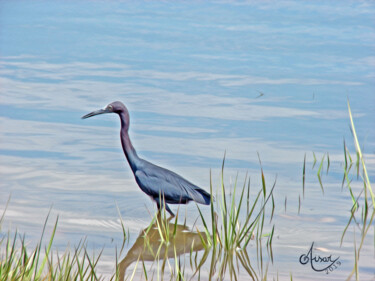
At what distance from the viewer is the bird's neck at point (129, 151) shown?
6.67 m

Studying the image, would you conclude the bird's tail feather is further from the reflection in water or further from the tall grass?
the reflection in water

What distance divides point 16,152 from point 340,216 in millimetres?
3238

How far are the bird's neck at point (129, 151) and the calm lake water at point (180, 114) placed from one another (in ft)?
1.02

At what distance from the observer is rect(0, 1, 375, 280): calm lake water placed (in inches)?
245

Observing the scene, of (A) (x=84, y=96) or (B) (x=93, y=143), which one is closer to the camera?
(B) (x=93, y=143)

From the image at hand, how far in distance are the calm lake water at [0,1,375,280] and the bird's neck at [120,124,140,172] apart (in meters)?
0.31

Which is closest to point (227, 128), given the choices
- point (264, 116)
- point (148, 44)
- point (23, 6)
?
point (264, 116)

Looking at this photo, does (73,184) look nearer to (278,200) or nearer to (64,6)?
(278,200)

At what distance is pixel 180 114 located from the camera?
9.60 meters

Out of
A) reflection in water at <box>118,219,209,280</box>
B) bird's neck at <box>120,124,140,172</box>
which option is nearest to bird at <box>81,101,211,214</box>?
bird's neck at <box>120,124,140,172</box>

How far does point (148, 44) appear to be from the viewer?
1376 cm

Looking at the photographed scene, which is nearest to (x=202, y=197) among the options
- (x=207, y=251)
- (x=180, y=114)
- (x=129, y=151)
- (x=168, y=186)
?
(x=168, y=186)

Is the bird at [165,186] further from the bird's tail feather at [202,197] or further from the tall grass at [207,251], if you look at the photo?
the tall grass at [207,251]

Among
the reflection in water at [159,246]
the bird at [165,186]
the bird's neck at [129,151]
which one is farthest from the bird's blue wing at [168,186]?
the reflection in water at [159,246]
